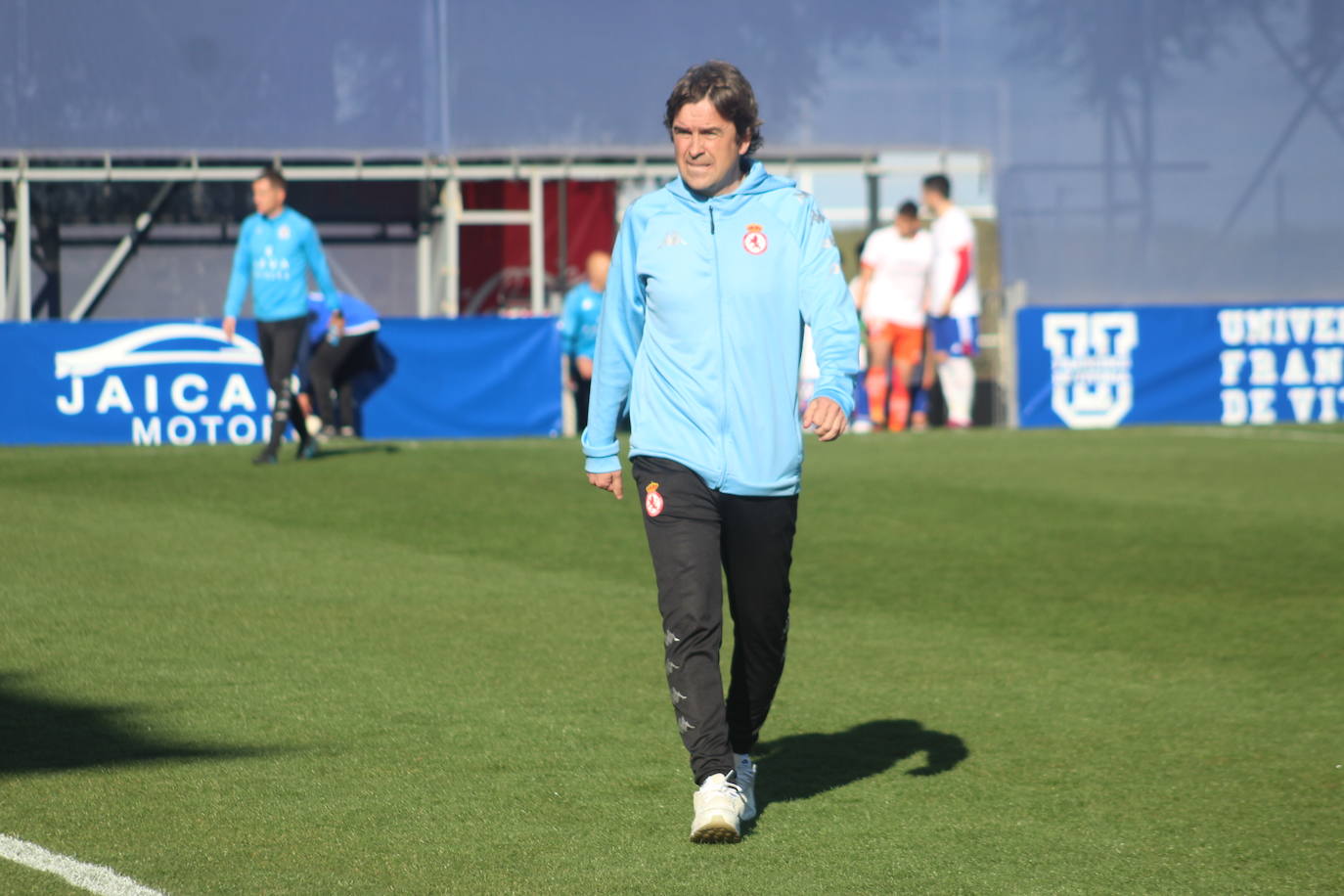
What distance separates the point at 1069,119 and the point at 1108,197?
103 centimetres

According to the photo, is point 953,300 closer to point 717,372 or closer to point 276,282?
point 276,282

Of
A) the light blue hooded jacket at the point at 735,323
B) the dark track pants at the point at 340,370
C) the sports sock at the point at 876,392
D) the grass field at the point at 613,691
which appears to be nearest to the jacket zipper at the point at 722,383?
the light blue hooded jacket at the point at 735,323

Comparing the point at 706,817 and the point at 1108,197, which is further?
the point at 1108,197

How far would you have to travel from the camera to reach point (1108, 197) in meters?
22.4

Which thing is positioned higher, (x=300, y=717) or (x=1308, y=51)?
(x=1308, y=51)

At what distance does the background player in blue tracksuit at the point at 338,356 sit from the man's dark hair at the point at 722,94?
1102 cm

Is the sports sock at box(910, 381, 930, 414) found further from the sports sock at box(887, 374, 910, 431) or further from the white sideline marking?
the white sideline marking

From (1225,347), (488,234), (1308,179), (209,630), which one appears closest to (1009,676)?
(209,630)

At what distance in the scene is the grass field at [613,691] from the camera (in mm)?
4633

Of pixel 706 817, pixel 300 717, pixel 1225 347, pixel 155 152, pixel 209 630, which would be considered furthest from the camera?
pixel 155 152

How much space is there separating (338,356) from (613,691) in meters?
9.75

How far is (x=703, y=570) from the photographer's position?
478 centimetres

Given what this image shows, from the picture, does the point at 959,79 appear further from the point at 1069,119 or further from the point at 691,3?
the point at 691,3

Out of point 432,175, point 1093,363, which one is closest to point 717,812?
point 1093,363
